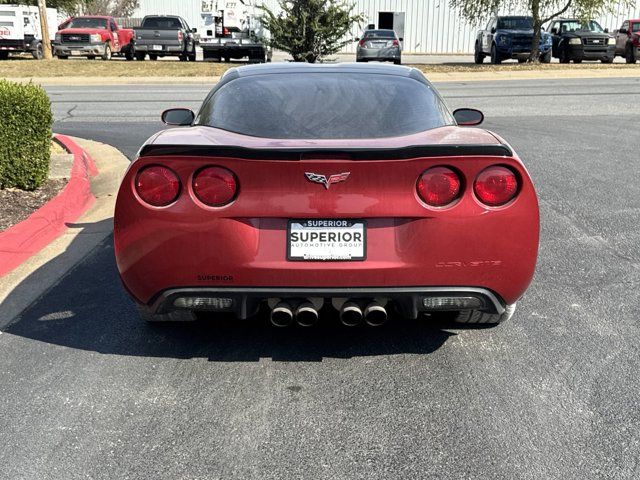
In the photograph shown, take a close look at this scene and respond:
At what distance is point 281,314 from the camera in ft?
12.6

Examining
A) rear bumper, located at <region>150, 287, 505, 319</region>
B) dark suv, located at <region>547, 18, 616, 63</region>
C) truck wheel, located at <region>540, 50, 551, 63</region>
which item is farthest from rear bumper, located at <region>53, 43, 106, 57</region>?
rear bumper, located at <region>150, 287, 505, 319</region>

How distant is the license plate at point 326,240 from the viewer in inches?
146

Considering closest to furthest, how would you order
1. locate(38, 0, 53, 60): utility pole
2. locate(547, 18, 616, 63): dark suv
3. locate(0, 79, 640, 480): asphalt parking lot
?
locate(0, 79, 640, 480): asphalt parking lot, locate(547, 18, 616, 63): dark suv, locate(38, 0, 53, 60): utility pole

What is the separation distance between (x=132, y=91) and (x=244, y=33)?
11.1 m

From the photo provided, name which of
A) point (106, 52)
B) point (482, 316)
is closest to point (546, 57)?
point (106, 52)

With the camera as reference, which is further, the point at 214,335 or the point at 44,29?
the point at 44,29

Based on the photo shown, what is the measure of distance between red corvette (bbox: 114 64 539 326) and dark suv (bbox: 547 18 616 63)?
93.9 feet

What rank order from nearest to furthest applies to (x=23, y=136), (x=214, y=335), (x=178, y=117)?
(x=214, y=335) < (x=178, y=117) < (x=23, y=136)

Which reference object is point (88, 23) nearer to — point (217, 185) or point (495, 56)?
point (495, 56)

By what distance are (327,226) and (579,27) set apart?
32.1 meters

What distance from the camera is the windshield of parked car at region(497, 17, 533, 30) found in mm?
30656

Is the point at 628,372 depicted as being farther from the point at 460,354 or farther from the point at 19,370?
the point at 19,370

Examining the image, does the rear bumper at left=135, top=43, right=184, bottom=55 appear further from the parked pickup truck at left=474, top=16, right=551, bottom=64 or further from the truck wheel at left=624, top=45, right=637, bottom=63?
the truck wheel at left=624, top=45, right=637, bottom=63

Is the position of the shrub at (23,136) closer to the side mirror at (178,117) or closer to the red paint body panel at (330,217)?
the side mirror at (178,117)
